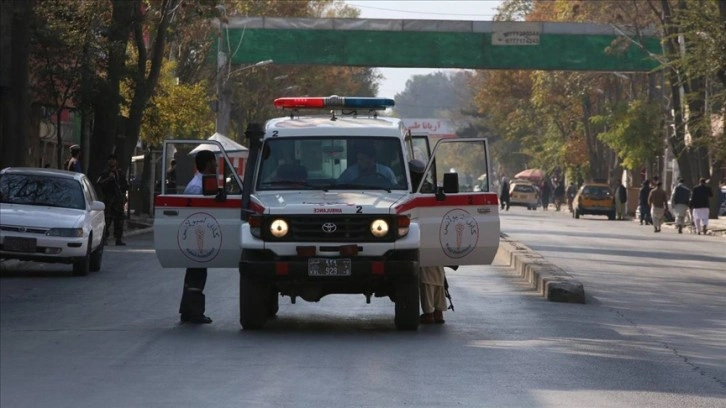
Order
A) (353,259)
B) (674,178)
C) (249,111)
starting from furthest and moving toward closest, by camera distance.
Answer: (249,111) → (674,178) → (353,259)

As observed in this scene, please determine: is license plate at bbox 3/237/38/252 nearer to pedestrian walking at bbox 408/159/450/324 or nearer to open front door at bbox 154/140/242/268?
open front door at bbox 154/140/242/268

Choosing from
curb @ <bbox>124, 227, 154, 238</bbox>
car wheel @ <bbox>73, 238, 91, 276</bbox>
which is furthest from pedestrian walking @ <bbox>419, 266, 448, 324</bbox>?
curb @ <bbox>124, 227, 154, 238</bbox>

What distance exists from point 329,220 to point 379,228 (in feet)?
1.61

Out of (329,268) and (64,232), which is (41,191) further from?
(329,268)

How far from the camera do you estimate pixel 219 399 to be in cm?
1114

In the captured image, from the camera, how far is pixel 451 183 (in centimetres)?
1631

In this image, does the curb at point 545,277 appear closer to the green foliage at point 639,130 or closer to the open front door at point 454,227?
the open front door at point 454,227

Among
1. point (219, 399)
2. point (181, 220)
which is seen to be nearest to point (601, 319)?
point (181, 220)

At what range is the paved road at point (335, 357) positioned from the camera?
1130cm

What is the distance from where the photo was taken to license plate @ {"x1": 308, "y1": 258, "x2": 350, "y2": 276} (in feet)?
49.8

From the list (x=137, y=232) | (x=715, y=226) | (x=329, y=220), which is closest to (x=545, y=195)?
(x=715, y=226)

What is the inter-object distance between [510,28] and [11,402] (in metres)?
52.4

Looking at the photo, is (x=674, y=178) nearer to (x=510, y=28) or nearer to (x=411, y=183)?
(x=510, y=28)

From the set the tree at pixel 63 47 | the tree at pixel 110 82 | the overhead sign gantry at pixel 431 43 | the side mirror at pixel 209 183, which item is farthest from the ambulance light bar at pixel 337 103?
the overhead sign gantry at pixel 431 43
